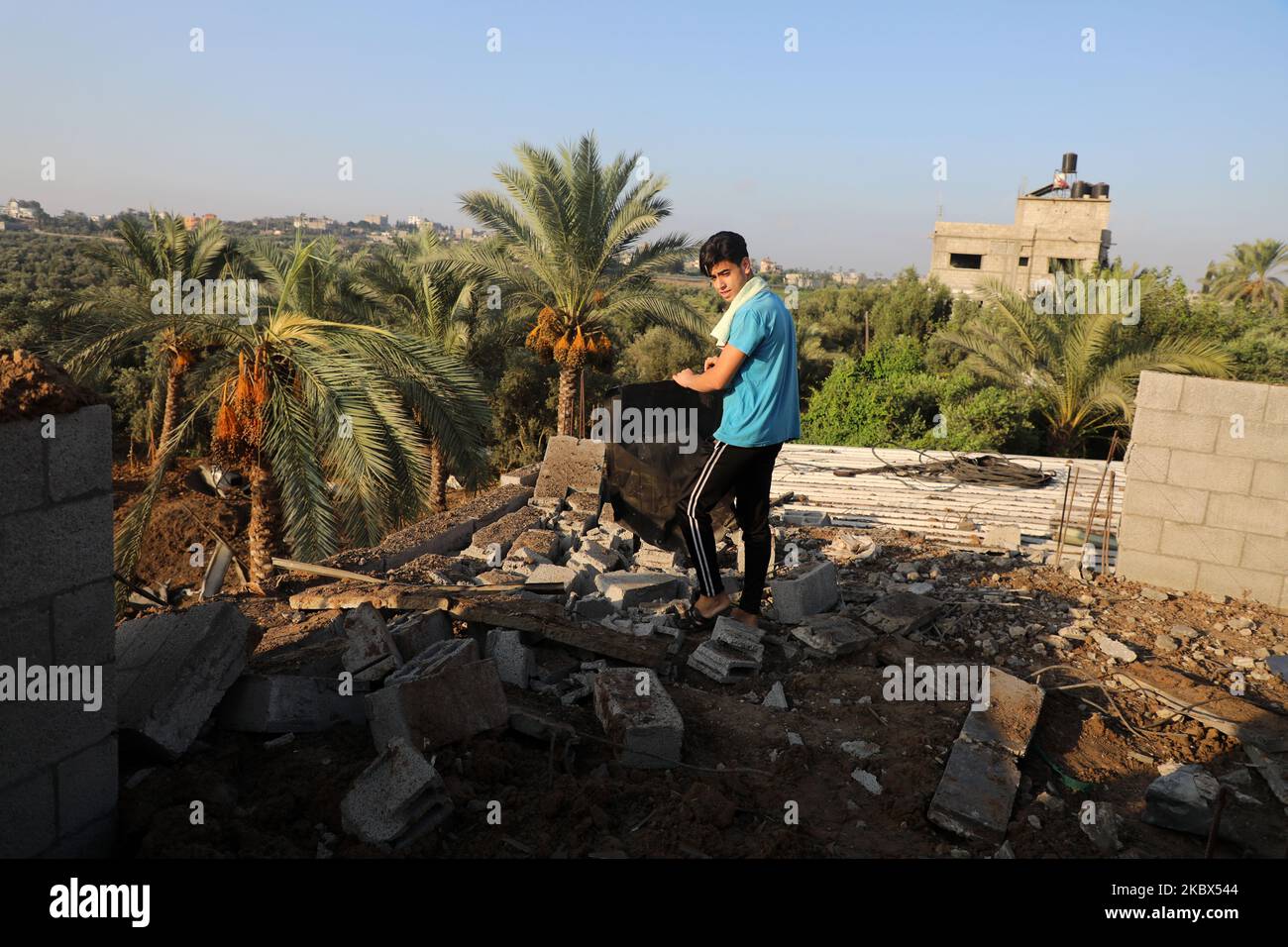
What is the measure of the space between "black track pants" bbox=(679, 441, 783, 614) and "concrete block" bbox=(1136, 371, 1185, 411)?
11.5ft

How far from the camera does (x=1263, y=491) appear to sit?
6.51 metres

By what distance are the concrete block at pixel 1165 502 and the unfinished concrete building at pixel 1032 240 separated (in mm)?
36085

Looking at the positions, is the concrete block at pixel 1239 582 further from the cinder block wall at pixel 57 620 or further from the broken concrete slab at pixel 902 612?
the cinder block wall at pixel 57 620

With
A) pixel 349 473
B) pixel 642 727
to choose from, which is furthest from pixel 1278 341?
pixel 642 727

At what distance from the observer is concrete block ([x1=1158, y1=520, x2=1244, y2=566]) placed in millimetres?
6668

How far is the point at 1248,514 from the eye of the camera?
659 cm

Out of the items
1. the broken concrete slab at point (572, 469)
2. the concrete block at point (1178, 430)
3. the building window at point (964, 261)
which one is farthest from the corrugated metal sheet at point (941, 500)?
the building window at point (964, 261)

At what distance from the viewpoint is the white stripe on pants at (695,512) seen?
4.90 m

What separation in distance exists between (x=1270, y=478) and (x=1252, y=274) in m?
47.8

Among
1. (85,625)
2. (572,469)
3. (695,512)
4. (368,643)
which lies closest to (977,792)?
(695,512)

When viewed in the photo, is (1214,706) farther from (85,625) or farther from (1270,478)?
(85,625)

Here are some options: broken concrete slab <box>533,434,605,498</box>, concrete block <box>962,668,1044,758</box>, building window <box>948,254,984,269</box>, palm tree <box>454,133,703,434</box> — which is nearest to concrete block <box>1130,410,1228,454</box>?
concrete block <box>962,668,1044,758</box>

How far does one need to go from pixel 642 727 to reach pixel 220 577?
5225 millimetres
